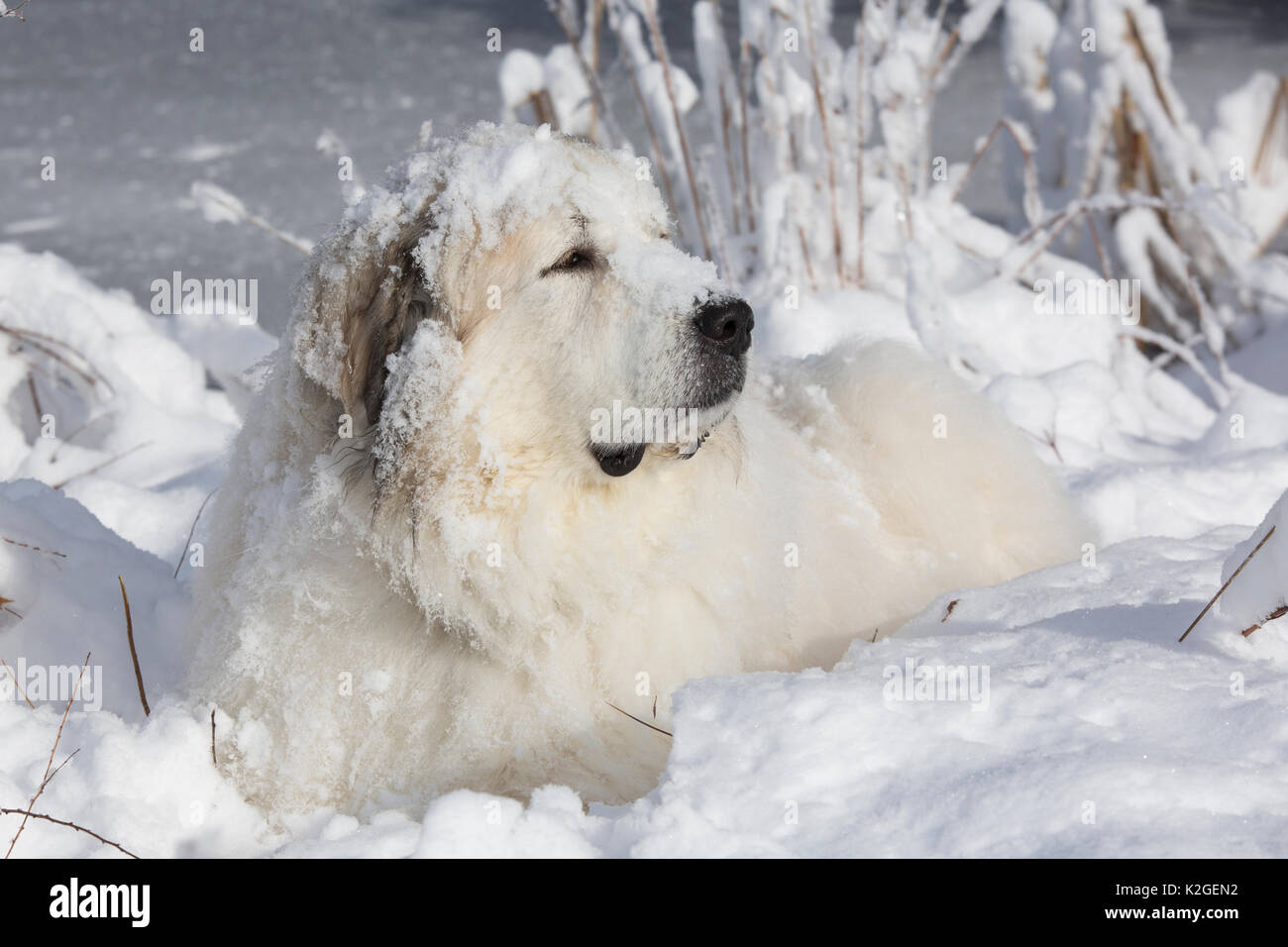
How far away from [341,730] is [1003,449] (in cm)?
211

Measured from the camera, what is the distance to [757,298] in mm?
5621

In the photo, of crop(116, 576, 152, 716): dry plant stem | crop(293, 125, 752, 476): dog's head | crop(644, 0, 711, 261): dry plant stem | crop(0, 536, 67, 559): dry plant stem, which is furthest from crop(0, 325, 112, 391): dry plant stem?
crop(293, 125, 752, 476): dog's head

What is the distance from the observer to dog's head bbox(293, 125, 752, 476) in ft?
8.01

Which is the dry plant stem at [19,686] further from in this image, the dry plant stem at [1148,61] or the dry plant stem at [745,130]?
the dry plant stem at [1148,61]

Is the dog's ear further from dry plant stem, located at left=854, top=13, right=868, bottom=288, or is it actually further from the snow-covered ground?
dry plant stem, located at left=854, top=13, right=868, bottom=288

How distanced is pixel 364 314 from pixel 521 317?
33 cm

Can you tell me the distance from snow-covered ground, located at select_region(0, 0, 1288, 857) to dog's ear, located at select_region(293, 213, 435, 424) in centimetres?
41

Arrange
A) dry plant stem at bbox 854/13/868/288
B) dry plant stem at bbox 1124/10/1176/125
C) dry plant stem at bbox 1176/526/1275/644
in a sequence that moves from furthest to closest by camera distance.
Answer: dry plant stem at bbox 1124/10/1176/125 < dry plant stem at bbox 854/13/868/288 < dry plant stem at bbox 1176/526/1275/644

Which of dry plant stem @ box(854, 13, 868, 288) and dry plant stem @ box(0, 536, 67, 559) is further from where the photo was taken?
dry plant stem @ box(854, 13, 868, 288)

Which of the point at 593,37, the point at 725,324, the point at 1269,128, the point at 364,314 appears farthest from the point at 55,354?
the point at 1269,128

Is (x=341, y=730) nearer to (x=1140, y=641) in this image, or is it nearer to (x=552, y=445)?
(x=552, y=445)

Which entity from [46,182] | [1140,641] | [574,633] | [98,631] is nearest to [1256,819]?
[1140,641]

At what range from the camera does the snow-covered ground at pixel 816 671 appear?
1.81 m

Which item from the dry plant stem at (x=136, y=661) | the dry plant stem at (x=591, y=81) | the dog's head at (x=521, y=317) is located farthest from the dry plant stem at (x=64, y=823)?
the dry plant stem at (x=591, y=81)
